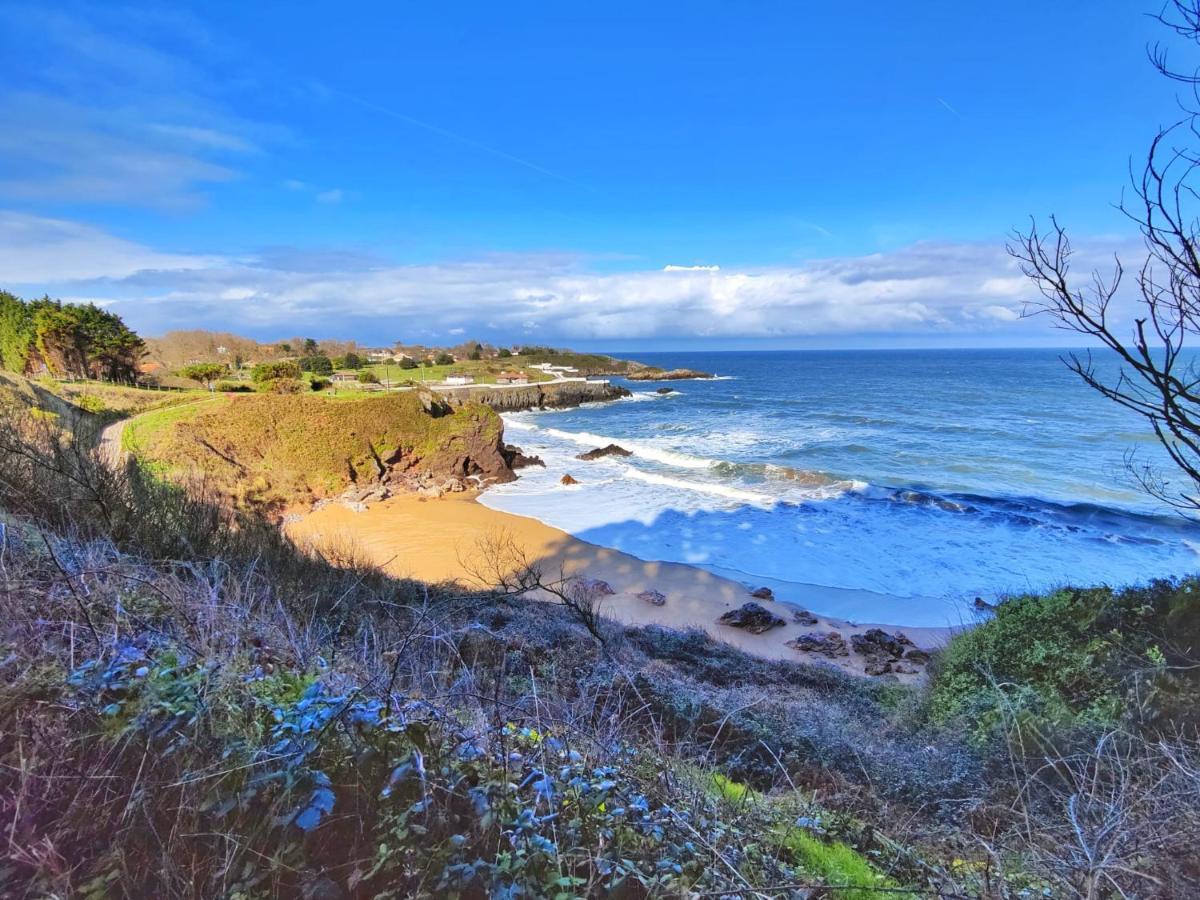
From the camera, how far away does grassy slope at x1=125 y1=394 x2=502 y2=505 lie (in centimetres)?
2106

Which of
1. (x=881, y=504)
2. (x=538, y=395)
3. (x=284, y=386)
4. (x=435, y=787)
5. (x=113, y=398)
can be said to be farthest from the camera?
(x=538, y=395)

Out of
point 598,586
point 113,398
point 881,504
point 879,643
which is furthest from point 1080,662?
point 113,398

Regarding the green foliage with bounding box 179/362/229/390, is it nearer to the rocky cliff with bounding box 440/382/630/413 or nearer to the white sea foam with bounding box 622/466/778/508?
Result: the rocky cliff with bounding box 440/382/630/413

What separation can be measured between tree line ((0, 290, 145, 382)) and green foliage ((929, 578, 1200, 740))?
43.0m

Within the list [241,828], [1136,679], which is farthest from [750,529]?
[241,828]

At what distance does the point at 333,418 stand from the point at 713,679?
22.7m

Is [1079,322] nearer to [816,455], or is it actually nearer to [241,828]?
[241,828]

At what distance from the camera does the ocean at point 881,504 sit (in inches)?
584

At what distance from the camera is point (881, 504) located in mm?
21016

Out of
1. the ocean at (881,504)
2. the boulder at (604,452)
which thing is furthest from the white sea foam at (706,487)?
the boulder at (604,452)

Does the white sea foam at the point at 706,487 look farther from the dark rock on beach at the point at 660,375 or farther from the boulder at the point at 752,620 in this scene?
the dark rock on beach at the point at 660,375

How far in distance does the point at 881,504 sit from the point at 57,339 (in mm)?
43324

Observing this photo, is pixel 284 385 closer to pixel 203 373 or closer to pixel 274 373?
pixel 274 373

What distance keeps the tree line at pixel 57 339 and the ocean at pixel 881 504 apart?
25.0 meters
